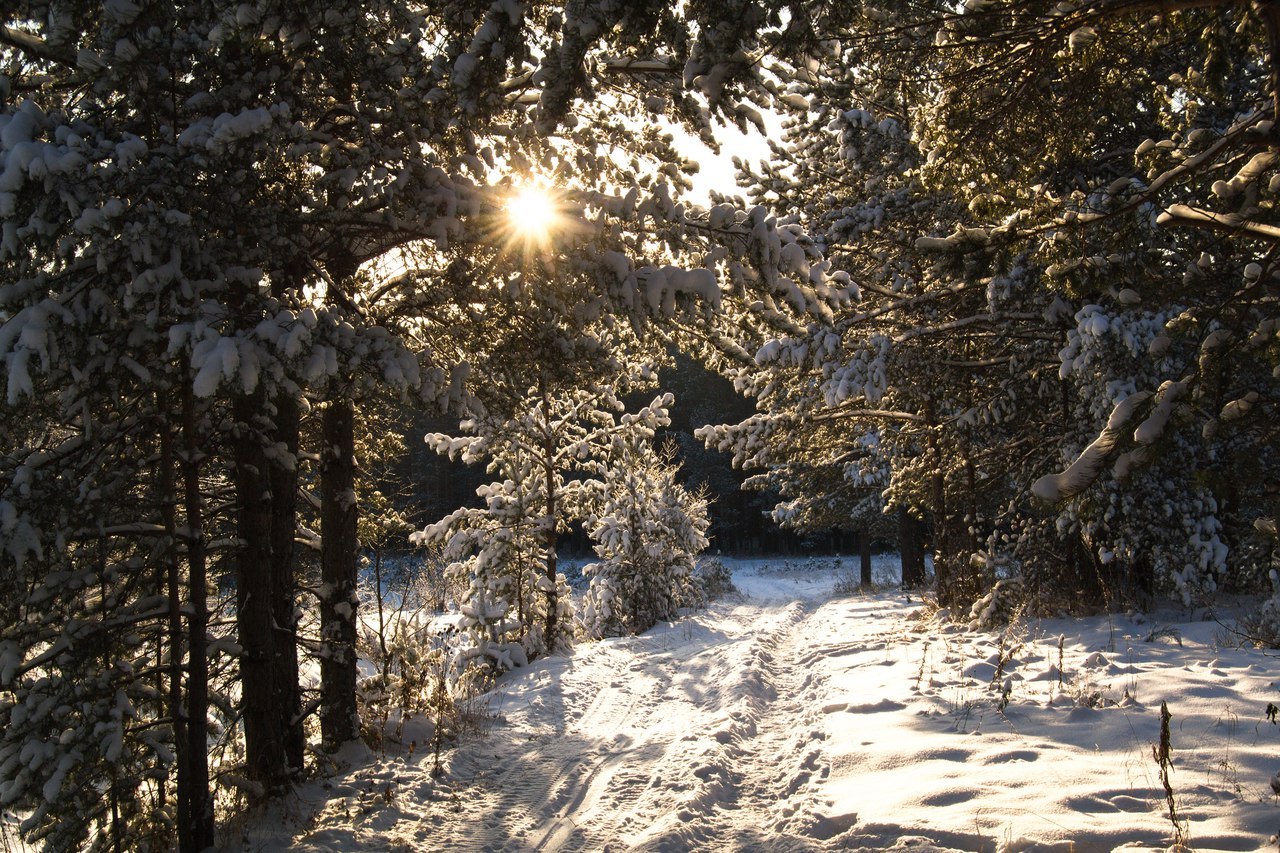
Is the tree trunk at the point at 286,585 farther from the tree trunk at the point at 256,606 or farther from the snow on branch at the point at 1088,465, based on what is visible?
the snow on branch at the point at 1088,465

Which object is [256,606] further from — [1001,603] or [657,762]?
[1001,603]

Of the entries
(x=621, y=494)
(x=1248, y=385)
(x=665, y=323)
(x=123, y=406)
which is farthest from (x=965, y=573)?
(x=123, y=406)

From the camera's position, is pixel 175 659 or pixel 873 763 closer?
pixel 175 659

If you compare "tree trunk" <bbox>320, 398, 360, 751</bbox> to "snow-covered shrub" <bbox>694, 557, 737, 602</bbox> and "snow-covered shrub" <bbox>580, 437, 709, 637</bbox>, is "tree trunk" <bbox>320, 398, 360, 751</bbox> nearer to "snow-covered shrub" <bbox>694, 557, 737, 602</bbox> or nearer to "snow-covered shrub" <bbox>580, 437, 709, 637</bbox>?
"snow-covered shrub" <bbox>580, 437, 709, 637</bbox>

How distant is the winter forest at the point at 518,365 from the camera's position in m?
4.20

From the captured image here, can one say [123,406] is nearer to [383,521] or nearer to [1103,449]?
[383,521]

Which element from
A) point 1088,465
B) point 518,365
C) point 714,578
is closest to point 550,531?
point 518,365

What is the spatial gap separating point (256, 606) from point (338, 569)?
1.52 meters

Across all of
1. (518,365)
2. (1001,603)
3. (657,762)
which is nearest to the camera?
(657,762)

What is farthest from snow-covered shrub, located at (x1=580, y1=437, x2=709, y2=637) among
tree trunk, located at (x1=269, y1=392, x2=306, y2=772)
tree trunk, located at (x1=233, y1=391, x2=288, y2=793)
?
tree trunk, located at (x1=233, y1=391, x2=288, y2=793)

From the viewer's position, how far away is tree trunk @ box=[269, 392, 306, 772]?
6.04m

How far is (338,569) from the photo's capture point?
Result: 7156mm

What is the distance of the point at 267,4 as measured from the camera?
4398 mm

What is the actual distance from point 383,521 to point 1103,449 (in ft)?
25.4
